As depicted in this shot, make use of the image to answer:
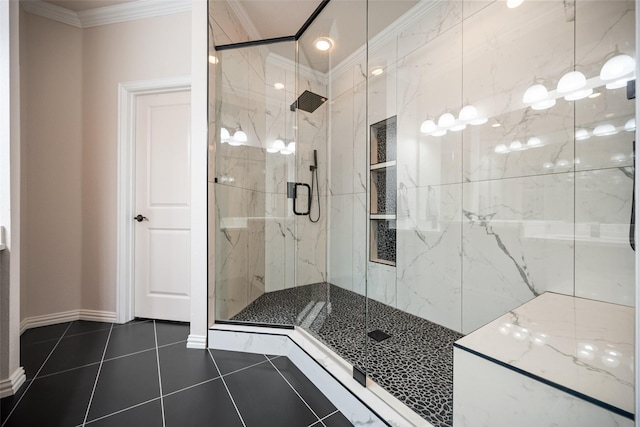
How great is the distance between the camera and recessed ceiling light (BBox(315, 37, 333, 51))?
209 centimetres

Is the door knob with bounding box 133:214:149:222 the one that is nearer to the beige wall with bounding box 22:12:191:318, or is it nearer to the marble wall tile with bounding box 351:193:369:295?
the beige wall with bounding box 22:12:191:318

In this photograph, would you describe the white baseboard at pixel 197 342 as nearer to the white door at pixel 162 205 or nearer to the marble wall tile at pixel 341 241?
the white door at pixel 162 205

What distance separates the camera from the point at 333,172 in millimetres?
2455

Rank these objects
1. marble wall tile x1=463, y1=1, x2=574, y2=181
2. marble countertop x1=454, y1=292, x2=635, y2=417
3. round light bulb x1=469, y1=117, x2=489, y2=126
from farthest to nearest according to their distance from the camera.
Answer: round light bulb x1=469, y1=117, x2=489, y2=126 → marble wall tile x1=463, y1=1, x2=574, y2=181 → marble countertop x1=454, y1=292, x2=635, y2=417

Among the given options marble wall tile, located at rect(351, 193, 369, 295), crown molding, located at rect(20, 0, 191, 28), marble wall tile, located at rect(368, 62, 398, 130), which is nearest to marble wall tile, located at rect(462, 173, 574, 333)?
marble wall tile, located at rect(351, 193, 369, 295)

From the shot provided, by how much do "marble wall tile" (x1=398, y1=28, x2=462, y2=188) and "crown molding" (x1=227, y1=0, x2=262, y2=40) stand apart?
148cm

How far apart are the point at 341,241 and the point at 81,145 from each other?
2.51 metres

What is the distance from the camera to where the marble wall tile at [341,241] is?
2.31 m

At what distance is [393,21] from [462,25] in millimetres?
577

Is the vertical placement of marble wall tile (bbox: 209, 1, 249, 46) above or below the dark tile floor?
above

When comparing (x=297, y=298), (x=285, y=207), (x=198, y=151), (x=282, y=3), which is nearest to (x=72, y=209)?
(x=198, y=151)

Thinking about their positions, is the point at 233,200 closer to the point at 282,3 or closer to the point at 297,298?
the point at 297,298

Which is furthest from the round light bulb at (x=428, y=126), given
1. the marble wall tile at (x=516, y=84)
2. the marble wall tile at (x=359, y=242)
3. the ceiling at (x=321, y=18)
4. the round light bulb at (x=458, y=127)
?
the ceiling at (x=321, y=18)

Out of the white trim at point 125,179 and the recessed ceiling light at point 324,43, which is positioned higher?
the recessed ceiling light at point 324,43
